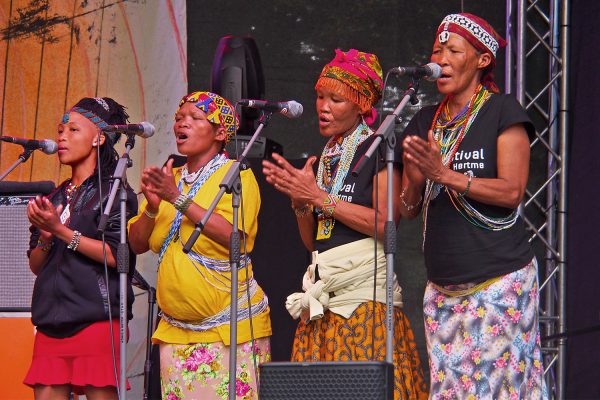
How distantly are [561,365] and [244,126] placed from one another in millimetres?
1971

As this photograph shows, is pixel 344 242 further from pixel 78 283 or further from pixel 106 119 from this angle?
pixel 106 119

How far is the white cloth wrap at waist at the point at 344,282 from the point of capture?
3951 mm

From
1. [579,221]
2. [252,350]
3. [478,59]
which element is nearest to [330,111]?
[478,59]

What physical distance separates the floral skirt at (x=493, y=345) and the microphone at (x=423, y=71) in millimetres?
712

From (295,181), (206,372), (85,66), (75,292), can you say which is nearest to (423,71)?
(295,181)

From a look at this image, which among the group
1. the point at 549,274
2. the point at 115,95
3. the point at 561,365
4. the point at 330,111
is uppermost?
the point at 115,95

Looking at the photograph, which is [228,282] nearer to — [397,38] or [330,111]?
[330,111]

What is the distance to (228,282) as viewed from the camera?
13.8 ft

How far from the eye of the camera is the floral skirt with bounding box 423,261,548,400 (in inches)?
135

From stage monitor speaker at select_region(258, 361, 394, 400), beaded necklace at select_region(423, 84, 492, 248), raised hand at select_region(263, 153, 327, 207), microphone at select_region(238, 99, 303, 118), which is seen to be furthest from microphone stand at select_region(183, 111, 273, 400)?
beaded necklace at select_region(423, 84, 492, 248)

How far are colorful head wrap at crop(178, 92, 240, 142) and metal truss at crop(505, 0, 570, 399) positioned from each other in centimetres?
160

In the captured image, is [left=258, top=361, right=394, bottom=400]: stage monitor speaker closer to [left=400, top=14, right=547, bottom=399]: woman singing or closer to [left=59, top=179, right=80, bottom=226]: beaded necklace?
[left=400, top=14, right=547, bottom=399]: woman singing

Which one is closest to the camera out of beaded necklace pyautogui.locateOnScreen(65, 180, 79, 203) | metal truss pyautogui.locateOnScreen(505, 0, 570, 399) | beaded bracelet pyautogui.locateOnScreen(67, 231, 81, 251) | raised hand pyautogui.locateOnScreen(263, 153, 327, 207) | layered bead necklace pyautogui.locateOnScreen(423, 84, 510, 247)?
layered bead necklace pyautogui.locateOnScreen(423, 84, 510, 247)

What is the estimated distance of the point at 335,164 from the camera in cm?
418
